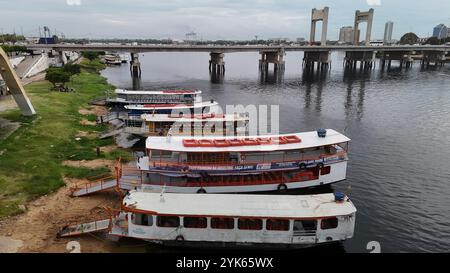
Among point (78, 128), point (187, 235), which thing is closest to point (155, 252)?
point (187, 235)

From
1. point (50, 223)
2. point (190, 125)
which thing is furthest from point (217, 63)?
point (50, 223)

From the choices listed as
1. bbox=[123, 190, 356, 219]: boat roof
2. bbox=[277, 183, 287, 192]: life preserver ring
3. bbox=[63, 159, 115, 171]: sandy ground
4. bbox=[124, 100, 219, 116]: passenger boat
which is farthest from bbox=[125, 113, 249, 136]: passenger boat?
bbox=[123, 190, 356, 219]: boat roof

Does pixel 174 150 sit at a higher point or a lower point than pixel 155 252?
higher

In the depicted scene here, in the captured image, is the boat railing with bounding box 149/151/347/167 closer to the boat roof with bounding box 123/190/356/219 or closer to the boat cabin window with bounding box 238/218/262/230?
the boat roof with bounding box 123/190/356/219

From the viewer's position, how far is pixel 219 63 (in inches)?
5541

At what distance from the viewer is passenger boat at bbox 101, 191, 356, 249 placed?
910 inches

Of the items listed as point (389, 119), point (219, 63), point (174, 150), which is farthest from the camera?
point (219, 63)

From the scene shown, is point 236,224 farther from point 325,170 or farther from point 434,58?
point 434,58

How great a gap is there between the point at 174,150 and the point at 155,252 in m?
9.24

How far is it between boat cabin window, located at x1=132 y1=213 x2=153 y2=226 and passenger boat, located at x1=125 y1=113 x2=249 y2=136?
20868 millimetres

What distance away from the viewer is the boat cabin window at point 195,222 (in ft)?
77.0

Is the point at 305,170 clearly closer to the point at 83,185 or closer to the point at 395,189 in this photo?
the point at 395,189

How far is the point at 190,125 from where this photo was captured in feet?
151
